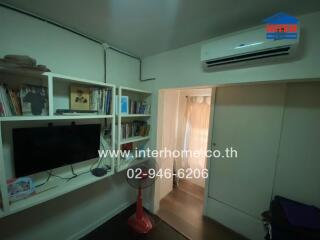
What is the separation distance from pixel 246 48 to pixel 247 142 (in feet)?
3.99

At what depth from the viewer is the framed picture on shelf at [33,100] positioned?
45.8 inches

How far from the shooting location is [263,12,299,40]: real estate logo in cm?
110

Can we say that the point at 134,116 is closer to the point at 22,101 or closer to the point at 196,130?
the point at 22,101

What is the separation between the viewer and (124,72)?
2182 millimetres

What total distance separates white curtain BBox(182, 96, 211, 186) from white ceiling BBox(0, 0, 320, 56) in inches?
65.8

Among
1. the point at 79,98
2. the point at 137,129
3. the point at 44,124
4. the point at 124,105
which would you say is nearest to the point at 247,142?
the point at 137,129

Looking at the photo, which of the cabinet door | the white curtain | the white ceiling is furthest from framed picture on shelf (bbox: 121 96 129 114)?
the white curtain

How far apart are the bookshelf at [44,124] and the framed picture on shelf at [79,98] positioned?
0.05 m

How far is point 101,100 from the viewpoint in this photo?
1.69 m

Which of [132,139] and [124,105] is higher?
[124,105]

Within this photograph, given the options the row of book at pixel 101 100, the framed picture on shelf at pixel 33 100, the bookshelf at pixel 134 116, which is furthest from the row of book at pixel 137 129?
the framed picture on shelf at pixel 33 100

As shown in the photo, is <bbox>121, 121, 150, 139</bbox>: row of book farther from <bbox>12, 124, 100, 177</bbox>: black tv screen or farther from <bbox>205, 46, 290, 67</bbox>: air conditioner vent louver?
<bbox>205, 46, 290, 67</bbox>: air conditioner vent louver

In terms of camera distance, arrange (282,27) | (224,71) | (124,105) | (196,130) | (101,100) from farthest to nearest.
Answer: (196,130) < (124,105) < (101,100) < (224,71) < (282,27)

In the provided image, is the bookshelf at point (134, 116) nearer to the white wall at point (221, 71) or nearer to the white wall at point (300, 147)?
the white wall at point (221, 71)
